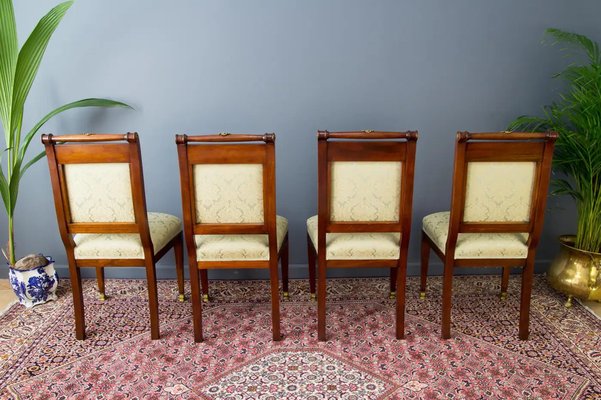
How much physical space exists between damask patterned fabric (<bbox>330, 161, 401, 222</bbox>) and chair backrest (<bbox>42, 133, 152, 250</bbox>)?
3.11 ft

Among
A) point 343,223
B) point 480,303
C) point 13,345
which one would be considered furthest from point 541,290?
point 13,345

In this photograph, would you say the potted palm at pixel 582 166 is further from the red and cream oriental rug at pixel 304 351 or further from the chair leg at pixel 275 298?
the chair leg at pixel 275 298

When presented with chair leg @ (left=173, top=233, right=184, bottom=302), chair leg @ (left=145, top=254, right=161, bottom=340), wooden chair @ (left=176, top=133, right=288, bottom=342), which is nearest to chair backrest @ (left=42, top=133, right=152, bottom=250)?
chair leg @ (left=145, top=254, right=161, bottom=340)

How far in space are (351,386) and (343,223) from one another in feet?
2.46

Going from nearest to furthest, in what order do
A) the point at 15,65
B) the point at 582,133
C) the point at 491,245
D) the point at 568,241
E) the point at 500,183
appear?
the point at 500,183 < the point at 491,245 < the point at 15,65 < the point at 582,133 < the point at 568,241

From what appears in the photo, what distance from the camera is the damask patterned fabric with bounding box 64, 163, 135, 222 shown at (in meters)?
2.23

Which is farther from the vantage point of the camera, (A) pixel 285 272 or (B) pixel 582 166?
(A) pixel 285 272

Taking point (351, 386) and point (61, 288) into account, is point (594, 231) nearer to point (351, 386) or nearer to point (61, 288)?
point (351, 386)

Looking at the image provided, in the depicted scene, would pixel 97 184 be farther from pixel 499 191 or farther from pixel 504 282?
pixel 504 282

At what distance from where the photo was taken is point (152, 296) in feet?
7.92

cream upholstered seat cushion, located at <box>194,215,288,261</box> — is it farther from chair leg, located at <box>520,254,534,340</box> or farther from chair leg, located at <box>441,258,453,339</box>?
chair leg, located at <box>520,254,534,340</box>

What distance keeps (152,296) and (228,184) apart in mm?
730

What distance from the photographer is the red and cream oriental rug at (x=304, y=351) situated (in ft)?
6.70

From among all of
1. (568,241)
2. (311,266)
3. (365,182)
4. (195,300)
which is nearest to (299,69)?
(365,182)
